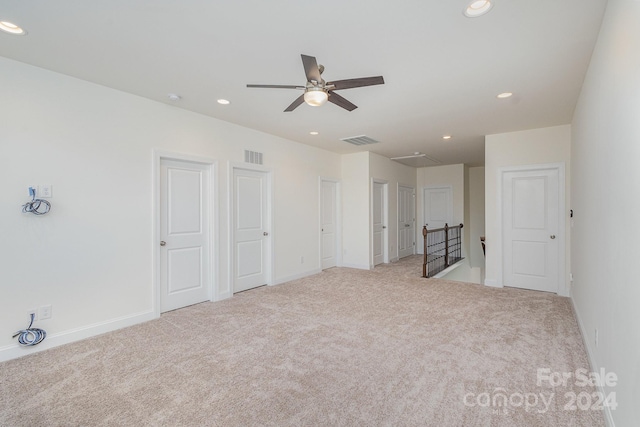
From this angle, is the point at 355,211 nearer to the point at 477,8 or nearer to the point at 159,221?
the point at 159,221

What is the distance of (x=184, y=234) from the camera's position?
13.1 feet

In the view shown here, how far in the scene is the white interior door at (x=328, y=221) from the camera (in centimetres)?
640

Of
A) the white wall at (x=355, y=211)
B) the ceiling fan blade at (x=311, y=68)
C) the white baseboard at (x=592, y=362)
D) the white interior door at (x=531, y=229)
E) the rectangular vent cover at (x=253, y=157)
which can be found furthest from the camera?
the white wall at (x=355, y=211)

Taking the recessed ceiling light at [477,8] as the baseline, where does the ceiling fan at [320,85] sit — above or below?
below

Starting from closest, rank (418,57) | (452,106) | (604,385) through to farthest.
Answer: (604,385) → (418,57) → (452,106)

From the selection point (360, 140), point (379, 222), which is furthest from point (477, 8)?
point (379, 222)

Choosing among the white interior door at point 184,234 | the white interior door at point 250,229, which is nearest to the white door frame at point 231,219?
the white interior door at point 250,229

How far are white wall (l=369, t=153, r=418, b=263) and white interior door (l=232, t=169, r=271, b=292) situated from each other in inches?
109

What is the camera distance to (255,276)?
500 centimetres

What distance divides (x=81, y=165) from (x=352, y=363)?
3315mm

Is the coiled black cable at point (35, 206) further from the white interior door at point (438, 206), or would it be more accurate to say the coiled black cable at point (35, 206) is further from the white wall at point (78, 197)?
the white interior door at point (438, 206)

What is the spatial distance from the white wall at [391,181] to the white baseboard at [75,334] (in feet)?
16.6

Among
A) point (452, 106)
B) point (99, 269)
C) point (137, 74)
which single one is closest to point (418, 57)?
point (452, 106)

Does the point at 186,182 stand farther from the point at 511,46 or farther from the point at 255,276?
the point at 511,46
